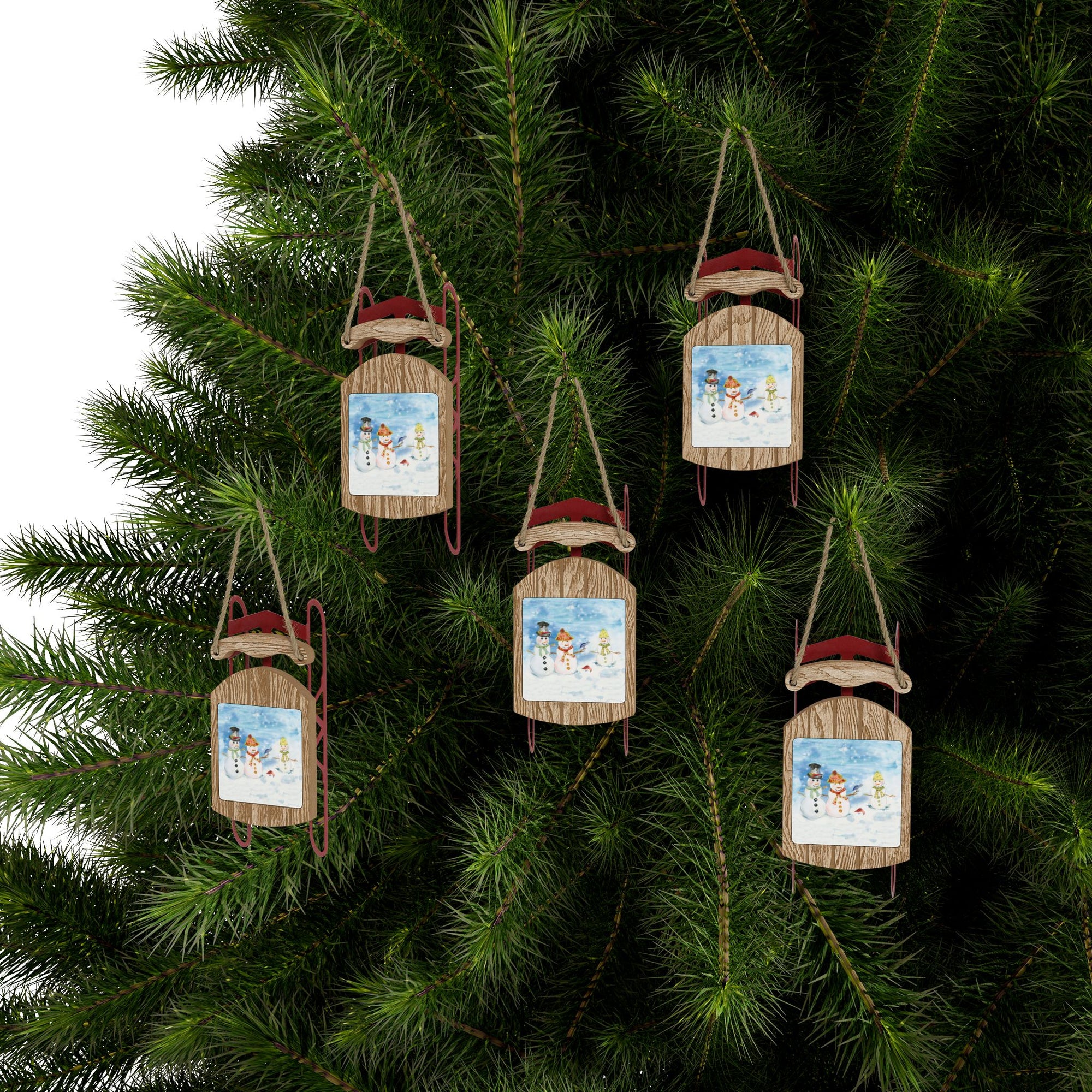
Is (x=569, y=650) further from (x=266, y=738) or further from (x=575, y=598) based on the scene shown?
(x=266, y=738)

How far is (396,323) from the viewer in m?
0.60

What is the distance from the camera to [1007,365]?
735 mm

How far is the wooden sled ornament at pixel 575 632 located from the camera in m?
0.58

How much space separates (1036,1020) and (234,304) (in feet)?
2.08

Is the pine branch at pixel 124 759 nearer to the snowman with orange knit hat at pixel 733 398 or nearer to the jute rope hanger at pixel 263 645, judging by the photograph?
the jute rope hanger at pixel 263 645

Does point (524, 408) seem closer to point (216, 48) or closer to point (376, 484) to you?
point (376, 484)

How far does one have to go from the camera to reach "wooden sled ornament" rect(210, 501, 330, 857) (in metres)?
0.61

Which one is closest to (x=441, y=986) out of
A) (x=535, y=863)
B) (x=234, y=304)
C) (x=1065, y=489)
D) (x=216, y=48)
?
(x=535, y=863)

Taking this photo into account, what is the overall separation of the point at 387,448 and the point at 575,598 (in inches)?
5.1

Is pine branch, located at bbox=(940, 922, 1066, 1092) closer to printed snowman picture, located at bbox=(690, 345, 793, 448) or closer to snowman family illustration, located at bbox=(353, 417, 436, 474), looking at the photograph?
printed snowman picture, located at bbox=(690, 345, 793, 448)

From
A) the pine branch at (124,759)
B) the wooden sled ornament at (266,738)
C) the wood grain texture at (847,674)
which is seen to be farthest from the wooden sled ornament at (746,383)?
the pine branch at (124,759)

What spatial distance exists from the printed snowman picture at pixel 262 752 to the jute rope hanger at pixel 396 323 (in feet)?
0.67

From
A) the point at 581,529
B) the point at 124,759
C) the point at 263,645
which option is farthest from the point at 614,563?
the point at 124,759

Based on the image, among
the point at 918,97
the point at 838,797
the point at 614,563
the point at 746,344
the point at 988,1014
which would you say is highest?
the point at 918,97
